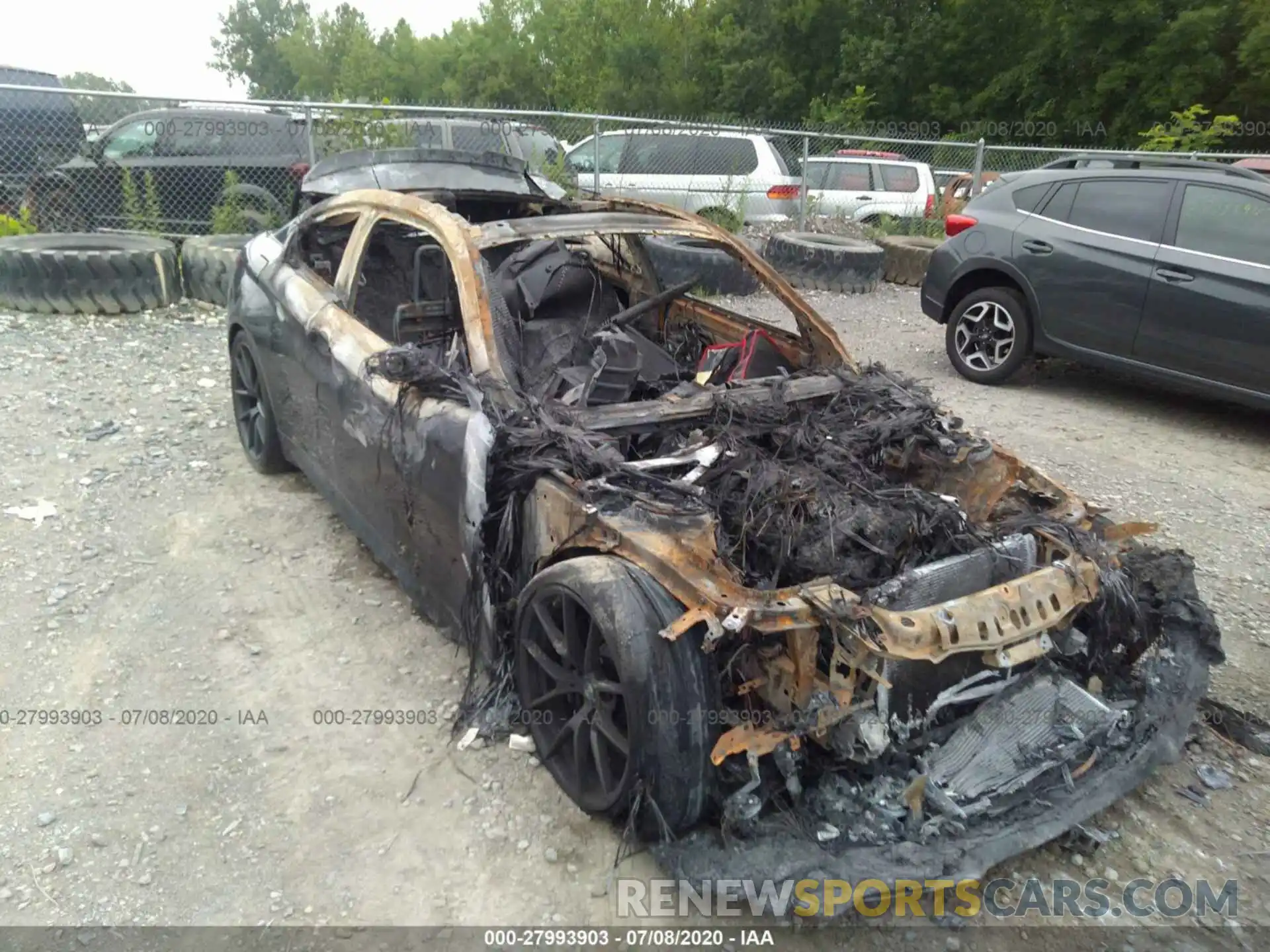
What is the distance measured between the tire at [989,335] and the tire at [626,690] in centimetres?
546

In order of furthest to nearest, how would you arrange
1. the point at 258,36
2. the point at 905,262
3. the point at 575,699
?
the point at 258,36, the point at 905,262, the point at 575,699

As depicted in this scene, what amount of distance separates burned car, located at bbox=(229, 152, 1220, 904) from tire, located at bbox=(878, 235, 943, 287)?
23.6ft

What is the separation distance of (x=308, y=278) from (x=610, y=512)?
244 cm

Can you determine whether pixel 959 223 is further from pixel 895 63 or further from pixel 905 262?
pixel 895 63

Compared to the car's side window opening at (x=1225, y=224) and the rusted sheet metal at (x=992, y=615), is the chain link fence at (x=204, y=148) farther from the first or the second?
the rusted sheet metal at (x=992, y=615)

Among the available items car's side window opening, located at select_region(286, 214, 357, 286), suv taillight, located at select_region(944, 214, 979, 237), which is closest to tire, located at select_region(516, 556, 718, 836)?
car's side window opening, located at select_region(286, 214, 357, 286)

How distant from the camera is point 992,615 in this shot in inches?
95.7

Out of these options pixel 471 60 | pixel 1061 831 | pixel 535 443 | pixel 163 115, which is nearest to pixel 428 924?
pixel 535 443

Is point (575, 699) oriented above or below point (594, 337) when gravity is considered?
below

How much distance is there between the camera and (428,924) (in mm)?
2371

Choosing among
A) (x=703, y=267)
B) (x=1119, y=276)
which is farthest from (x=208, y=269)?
(x=1119, y=276)

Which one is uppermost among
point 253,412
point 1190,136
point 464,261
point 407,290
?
point 1190,136

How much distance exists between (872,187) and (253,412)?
34.1ft

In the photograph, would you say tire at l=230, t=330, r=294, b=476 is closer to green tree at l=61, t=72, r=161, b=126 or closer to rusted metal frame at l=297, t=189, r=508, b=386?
rusted metal frame at l=297, t=189, r=508, b=386
